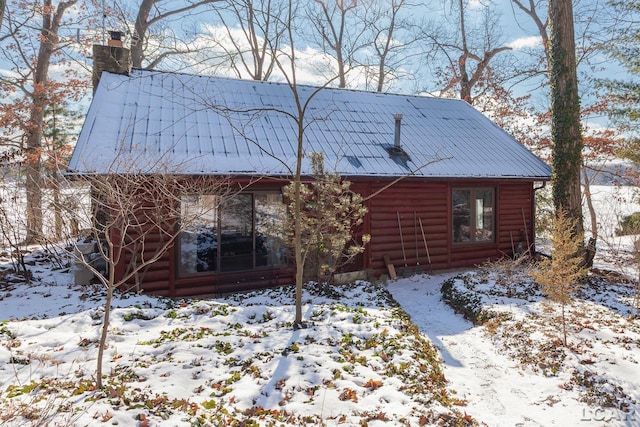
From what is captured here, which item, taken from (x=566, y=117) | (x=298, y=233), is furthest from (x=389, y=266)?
(x=566, y=117)

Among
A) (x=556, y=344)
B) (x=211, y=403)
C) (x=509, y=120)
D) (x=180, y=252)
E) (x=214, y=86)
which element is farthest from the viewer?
(x=509, y=120)

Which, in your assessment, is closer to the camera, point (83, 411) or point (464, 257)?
point (83, 411)

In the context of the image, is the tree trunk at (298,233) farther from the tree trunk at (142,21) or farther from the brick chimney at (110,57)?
the tree trunk at (142,21)

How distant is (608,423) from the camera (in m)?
3.94

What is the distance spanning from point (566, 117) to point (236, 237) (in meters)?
9.32

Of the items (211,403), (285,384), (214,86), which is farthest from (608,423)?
(214,86)

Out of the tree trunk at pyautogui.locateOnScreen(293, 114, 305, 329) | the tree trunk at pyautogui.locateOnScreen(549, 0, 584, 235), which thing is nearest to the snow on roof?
the tree trunk at pyautogui.locateOnScreen(549, 0, 584, 235)

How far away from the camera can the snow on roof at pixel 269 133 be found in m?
7.66

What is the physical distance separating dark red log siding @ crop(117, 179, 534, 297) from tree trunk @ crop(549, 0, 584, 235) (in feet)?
5.25

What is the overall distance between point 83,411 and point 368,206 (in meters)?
7.50

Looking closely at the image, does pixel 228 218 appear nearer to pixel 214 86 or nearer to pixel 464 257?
pixel 214 86

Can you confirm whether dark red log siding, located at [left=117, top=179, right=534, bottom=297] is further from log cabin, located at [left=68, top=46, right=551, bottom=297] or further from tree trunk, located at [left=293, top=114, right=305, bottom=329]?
tree trunk, located at [left=293, top=114, right=305, bottom=329]

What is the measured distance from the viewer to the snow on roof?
766cm

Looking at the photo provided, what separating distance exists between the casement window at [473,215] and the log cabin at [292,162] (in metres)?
0.03
